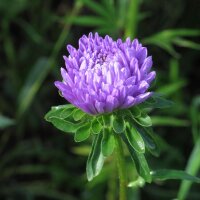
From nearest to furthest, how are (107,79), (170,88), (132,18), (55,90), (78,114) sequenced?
(107,79), (78,114), (132,18), (170,88), (55,90)

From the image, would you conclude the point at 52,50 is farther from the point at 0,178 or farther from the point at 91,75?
the point at 91,75

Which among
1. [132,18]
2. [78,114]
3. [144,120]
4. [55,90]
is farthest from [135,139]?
[55,90]

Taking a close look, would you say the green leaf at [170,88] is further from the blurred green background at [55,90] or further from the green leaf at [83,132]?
the green leaf at [83,132]

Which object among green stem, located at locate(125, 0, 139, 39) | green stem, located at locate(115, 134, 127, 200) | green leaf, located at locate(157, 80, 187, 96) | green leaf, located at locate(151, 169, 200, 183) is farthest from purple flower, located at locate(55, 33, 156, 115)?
green leaf, located at locate(157, 80, 187, 96)

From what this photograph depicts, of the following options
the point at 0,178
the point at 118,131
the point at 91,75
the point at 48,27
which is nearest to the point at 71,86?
the point at 91,75

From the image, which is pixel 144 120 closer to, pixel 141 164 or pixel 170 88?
pixel 141 164

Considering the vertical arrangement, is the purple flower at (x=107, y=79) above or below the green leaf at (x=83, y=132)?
above

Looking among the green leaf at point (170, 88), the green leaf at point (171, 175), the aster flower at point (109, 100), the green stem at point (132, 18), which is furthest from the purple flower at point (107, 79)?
the green leaf at point (170, 88)
